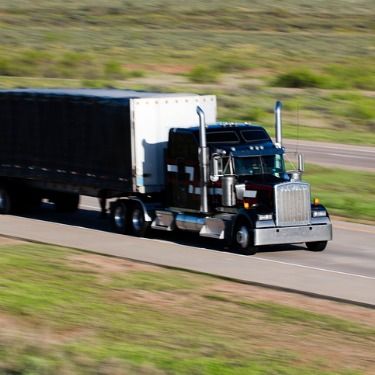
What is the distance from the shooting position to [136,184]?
76.8ft

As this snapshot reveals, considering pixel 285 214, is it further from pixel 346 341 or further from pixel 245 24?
pixel 245 24

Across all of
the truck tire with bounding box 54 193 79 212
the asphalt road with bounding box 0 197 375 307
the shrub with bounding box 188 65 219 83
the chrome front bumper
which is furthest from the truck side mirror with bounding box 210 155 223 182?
the shrub with bounding box 188 65 219 83

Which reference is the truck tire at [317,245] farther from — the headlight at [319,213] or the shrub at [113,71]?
the shrub at [113,71]

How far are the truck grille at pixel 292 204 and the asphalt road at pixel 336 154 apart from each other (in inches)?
527

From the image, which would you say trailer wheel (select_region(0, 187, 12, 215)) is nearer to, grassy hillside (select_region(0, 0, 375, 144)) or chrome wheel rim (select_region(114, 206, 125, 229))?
chrome wheel rim (select_region(114, 206, 125, 229))

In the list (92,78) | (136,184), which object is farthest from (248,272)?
(92,78)

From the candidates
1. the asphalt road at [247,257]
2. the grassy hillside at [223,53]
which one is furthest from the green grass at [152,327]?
the grassy hillside at [223,53]

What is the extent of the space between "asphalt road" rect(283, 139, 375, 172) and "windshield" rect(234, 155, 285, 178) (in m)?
12.3

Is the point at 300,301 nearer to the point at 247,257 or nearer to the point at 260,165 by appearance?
the point at 247,257

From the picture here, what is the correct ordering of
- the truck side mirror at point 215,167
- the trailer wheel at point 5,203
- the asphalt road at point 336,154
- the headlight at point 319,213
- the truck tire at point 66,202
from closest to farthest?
the headlight at point 319,213 < the truck side mirror at point 215,167 < the trailer wheel at point 5,203 < the truck tire at point 66,202 < the asphalt road at point 336,154

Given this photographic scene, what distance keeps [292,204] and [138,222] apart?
3.84 metres

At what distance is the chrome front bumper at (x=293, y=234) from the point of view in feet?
69.1

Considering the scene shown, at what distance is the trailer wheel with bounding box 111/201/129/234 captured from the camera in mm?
24062

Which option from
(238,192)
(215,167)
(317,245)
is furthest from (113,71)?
(317,245)
